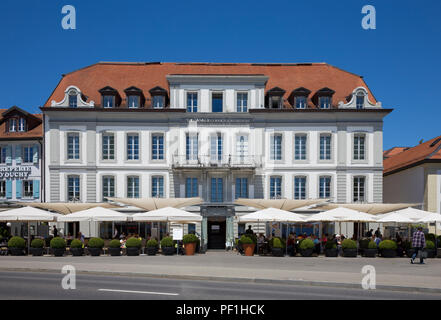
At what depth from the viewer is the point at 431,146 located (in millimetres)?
43469

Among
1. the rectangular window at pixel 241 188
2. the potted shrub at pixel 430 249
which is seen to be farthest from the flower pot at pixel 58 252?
the potted shrub at pixel 430 249

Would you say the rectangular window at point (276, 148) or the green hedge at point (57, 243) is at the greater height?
the rectangular window at point (276, 148)

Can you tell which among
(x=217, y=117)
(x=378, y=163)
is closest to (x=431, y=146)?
(x=378, y=163)

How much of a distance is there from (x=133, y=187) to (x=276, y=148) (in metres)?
11.5

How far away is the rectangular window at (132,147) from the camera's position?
40000mm

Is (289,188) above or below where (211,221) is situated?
above

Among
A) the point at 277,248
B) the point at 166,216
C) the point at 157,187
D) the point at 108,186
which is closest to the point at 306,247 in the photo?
the point at 277,248

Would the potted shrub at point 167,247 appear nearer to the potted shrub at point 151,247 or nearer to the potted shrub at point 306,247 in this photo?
the potted shrub at point 151,247

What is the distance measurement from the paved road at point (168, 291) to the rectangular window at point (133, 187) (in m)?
22.3

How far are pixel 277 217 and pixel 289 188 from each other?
432 inches

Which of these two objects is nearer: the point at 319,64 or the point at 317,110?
the point at 317,110
